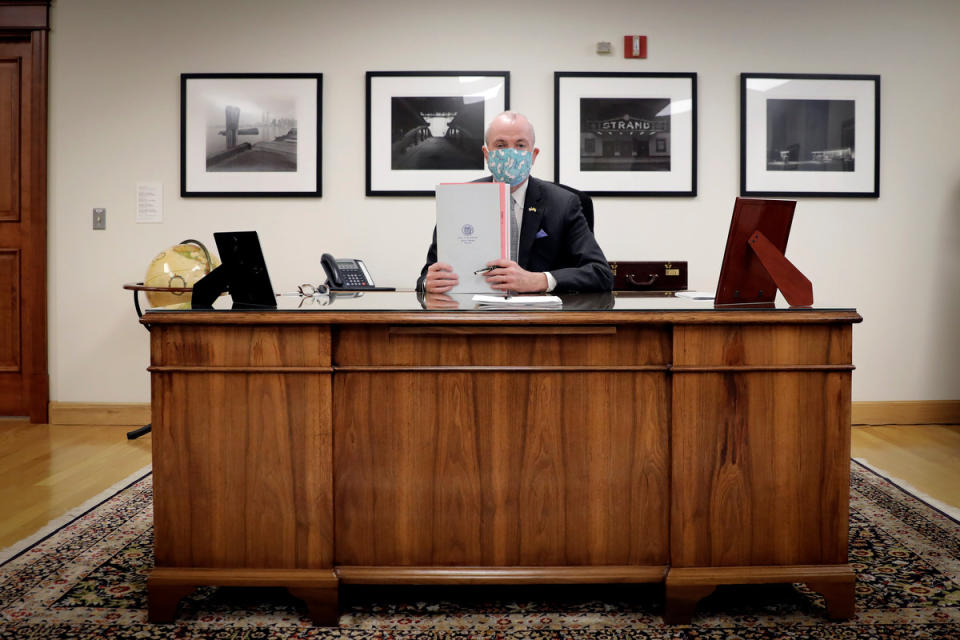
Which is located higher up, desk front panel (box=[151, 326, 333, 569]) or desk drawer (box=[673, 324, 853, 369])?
desk drawer (box=[673, 324, 853, 369])

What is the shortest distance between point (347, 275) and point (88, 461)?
5.14ft

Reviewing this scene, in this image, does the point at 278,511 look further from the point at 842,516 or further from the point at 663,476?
the point at 842,516

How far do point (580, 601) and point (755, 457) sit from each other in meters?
0.63

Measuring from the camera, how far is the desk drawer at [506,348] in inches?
75.9

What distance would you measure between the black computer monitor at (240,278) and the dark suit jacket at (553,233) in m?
0.91

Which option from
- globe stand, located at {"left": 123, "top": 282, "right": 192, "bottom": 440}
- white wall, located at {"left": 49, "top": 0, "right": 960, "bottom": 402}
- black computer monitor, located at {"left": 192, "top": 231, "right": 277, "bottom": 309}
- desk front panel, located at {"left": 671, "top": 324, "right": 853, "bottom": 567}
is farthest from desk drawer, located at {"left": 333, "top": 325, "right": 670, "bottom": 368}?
white wall, located at {"left": 49, "top": 0, "right": 960, "bottom": 402}

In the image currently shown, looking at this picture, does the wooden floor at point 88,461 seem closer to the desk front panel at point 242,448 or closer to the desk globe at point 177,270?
the desk globe at point 177,270

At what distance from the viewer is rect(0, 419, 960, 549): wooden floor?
2.97 m

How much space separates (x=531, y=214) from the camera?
9.49 feet

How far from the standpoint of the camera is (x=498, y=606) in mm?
2062

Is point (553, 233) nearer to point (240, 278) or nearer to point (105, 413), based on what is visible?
point (240, 278)

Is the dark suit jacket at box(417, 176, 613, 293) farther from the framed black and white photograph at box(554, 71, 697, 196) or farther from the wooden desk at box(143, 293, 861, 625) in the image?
the framed black and white photograph at box(554, 71, 697, 196)

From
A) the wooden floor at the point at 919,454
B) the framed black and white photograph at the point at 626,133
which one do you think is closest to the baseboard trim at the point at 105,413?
the framed black and white photograph at the point at 626,133

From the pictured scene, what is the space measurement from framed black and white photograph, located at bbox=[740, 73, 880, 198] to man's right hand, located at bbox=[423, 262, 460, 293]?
262cm
